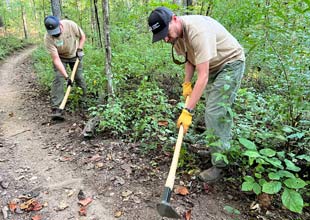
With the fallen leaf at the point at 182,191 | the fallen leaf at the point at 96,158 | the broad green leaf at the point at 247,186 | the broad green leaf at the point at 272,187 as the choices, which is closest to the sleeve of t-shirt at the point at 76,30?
the fallen leaf at the point at 96,158

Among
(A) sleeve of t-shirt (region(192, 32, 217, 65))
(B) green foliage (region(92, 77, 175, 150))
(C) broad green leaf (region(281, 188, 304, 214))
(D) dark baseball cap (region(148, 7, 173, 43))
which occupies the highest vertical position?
(D) dark baseball cap (region(148, 7, 173, 43))

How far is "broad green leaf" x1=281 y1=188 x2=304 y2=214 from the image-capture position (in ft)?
7.36

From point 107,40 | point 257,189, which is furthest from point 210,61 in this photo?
point 107,40

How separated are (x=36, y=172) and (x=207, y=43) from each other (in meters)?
3.19

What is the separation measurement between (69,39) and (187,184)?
4395mm

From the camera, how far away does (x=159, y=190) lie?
10.7 feet

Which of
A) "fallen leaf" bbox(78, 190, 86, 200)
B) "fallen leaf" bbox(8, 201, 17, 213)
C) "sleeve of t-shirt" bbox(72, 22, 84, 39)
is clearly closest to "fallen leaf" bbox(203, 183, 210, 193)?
"fallen leaf" bbox(78, 190, 86, 200)

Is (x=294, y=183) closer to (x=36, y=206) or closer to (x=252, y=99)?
(x=252, y=99)

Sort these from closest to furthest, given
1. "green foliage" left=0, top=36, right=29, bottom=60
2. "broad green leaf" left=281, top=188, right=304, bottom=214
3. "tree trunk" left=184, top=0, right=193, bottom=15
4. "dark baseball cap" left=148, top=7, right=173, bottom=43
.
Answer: "broad green leaf" left=281, top=188, right=304, bottom=214 < "dark baseball cap" left=148, top=7, right=173, bottom=43 < "tree trunk" left=184, top=0, right=193, bottom=15 < "green foliage" left=0, top=36, right=29, bottom=60

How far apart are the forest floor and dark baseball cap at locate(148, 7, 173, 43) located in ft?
6.23

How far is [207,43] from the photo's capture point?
2785 mm

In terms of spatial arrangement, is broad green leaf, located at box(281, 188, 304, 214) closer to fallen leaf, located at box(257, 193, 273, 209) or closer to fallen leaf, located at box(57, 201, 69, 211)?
fallen leaf, located at box(257, 193, 273, 209)

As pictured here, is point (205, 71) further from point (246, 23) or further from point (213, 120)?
point (246, 23)

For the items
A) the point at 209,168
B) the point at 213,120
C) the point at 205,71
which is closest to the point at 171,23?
the point at 205,71
